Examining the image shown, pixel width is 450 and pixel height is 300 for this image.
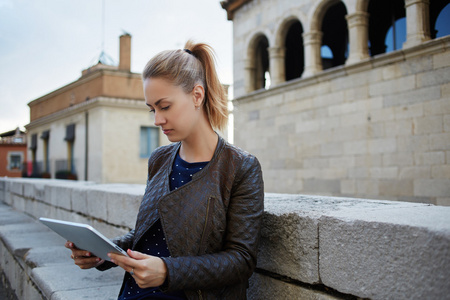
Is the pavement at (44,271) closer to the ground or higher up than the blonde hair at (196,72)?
closer to the ground

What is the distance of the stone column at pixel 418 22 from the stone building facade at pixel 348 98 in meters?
0.02

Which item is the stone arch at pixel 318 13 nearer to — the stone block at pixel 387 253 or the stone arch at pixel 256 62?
the stone arch at pixel 256 62

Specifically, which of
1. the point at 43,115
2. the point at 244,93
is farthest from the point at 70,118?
the point at 244,93

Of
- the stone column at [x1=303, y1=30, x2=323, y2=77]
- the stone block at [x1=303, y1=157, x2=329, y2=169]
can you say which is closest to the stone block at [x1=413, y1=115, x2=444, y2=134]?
the stone block at [x1=303, y1=157, x2=329, y2=169]

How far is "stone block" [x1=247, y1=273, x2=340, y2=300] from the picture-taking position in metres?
1.89

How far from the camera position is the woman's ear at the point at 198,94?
2.00m

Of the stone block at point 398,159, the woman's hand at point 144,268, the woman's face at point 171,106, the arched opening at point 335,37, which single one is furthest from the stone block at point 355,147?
the woman's hand at point 144,268

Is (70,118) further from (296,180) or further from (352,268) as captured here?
(352,268)

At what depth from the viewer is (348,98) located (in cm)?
872

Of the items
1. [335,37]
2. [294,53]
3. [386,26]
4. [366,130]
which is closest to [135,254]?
[366,130]

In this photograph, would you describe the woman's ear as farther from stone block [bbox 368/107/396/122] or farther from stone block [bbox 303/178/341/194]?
stone block [bbox 303/178/341/194]

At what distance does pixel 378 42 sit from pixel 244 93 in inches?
156

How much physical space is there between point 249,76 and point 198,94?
10137 millimetres

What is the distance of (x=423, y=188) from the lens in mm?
7227
